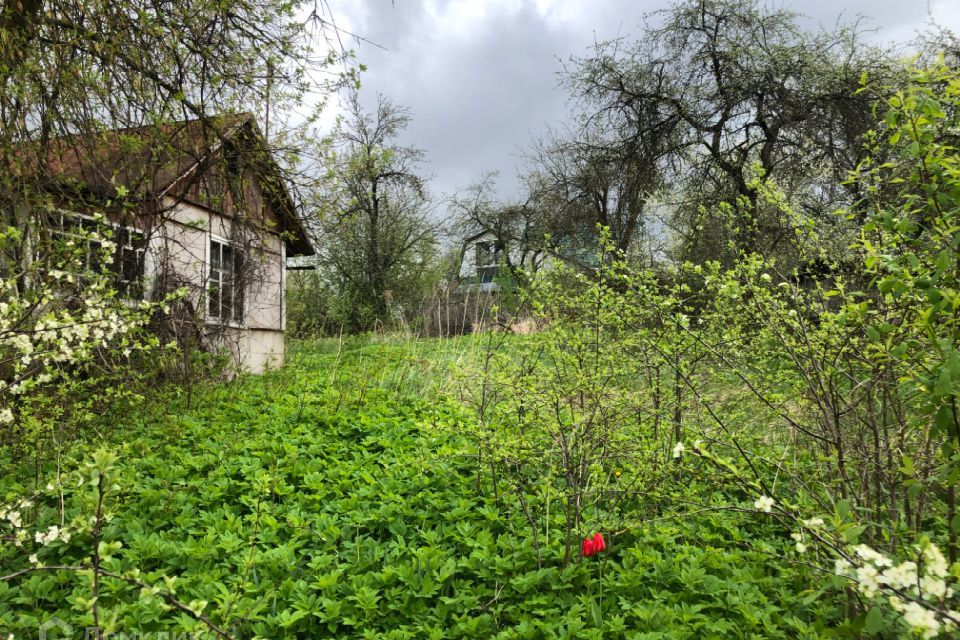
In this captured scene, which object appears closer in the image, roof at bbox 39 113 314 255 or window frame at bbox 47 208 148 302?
window frame at bbox 47 208 148 302

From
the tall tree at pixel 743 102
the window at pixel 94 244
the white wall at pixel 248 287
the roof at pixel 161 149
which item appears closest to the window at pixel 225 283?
the white wall at pixel 248 287

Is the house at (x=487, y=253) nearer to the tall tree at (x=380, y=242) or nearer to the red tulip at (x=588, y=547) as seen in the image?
the tall tree at (x=380, y=242)

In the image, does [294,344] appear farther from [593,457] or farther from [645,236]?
[593,457]

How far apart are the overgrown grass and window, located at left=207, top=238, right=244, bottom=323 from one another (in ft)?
17.5

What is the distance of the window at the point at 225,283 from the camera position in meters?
10.2

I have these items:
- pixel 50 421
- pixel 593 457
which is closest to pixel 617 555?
pixel 593 457

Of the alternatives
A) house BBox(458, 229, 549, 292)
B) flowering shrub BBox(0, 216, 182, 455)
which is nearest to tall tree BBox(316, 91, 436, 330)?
house BBox(458, 229, 549, 292)

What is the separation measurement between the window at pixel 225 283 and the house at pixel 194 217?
21mm

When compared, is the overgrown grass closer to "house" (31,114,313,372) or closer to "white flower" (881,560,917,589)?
"white flower" (881,560,917,589)

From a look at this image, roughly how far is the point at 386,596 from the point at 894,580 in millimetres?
2387

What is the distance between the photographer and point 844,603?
2.83 m

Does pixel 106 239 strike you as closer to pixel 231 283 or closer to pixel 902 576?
pixel 902 576

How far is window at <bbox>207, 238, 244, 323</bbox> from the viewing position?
33.3 ft

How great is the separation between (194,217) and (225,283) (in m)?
1.24
